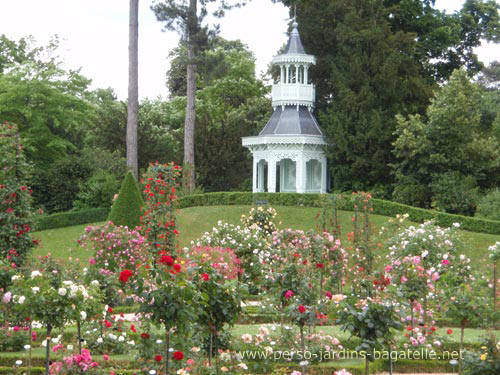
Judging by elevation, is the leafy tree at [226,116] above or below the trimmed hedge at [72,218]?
above

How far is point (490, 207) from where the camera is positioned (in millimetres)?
27016

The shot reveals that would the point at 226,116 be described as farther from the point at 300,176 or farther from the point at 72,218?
the point at 72,218

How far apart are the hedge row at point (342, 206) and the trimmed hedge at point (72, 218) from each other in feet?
10.7

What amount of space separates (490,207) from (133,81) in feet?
45.0

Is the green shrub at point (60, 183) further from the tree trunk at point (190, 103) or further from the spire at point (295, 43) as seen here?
the spire at point (295, 43)

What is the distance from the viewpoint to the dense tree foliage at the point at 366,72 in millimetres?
32156

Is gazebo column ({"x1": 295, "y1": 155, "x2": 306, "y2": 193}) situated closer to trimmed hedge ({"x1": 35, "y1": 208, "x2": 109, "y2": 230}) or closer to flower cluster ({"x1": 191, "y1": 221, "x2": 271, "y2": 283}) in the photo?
trimmed hedge ({"x1": 35, "y1": 208, "x2": 109, "y2": 230})

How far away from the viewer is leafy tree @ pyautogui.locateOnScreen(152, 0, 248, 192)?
104 feet

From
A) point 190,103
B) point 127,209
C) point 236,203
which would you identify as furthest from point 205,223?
point 127,209

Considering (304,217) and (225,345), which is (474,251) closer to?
(304,217)

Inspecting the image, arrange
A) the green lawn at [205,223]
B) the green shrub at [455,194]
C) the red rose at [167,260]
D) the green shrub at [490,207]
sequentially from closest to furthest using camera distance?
the red rose at [167,260] → the green lawn at [205,223] → the green shrub at [490,207] → the green shrub at [455,194]

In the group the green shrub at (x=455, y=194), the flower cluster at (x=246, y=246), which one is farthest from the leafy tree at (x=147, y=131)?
the flower cluster at (x=246, y=246)

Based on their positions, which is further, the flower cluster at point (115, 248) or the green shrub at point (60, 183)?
the green shrub at point (60, 183)

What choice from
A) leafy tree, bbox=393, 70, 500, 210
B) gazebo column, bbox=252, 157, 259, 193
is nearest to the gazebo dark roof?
gazebo column, bbox=252, 157, 259, 193
